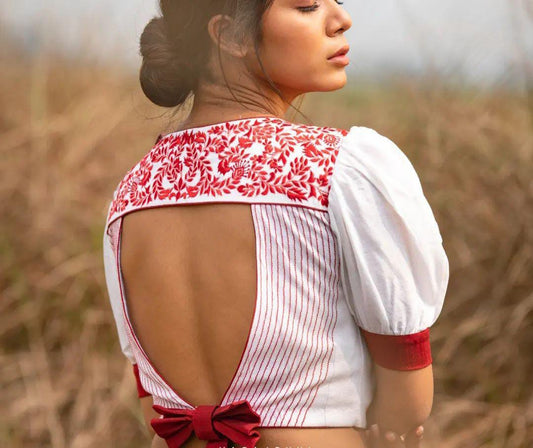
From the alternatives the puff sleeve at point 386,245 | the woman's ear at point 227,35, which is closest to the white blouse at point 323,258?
the puff sleeve at point 386,245

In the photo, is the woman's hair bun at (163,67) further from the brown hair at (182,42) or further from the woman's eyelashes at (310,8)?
the woman's eyelashes at (310,8)

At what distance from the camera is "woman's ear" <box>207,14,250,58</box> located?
1299 millimetres

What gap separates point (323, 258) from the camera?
48.5 inches

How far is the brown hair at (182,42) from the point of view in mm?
1292

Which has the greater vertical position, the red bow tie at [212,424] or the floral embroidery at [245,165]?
the floral embroidery at [245,165]

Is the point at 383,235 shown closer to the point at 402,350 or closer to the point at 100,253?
the point at 402,350

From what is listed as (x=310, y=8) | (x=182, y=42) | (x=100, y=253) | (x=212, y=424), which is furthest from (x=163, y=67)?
(x=100, y=253)

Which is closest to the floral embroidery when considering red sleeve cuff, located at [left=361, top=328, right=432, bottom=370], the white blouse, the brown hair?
the white blouse

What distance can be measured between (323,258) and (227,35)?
40 cm

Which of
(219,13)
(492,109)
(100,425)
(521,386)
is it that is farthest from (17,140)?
(219,13)

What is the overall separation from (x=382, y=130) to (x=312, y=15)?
125 inches

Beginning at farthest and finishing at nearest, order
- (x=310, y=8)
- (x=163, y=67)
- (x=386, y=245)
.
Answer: (x=163, y=67)
(x=310, y=8)
(x=386, y=245)

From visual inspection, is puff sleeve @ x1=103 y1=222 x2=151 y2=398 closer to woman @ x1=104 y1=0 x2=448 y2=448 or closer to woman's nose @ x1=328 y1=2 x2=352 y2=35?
woman @ x1=104 y1=0 x2=448 y2=448

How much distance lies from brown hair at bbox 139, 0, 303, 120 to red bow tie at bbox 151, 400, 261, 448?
1.74 ft
